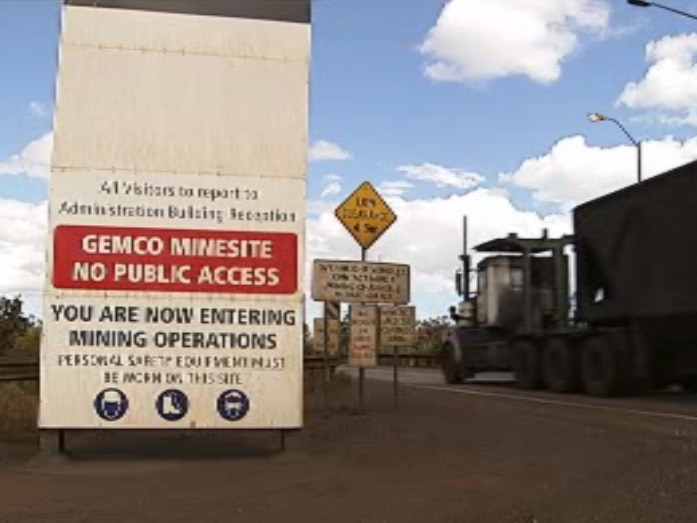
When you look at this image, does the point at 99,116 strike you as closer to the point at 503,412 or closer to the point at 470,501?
the point at 470,501

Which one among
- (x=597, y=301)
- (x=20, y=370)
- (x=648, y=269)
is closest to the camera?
(x=648, y=269)

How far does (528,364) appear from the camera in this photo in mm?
25047

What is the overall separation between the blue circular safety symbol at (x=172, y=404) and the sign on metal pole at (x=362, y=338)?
5697 millimetres

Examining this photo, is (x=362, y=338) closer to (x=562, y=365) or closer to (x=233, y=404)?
(x=233, y=404)

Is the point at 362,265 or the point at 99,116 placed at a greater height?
the point at 99,116

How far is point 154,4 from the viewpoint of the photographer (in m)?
11.6

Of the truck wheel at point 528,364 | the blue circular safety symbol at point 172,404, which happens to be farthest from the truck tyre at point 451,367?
the blue circular safety symbol at point 172,404

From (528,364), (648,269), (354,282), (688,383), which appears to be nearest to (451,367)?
(528,364)

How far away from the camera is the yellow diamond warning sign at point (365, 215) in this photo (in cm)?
1659

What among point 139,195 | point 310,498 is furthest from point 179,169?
point 310,498

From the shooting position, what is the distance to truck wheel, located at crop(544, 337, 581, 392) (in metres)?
22.9

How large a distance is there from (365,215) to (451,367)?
13103 mm

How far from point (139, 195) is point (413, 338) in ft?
27.8

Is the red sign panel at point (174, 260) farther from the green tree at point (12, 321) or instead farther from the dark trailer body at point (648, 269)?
the green tree at point (12, 321)
